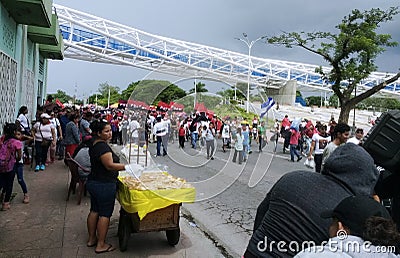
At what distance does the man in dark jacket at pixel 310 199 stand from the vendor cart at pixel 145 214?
5.16 ft

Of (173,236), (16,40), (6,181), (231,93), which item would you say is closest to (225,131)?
(231,93)

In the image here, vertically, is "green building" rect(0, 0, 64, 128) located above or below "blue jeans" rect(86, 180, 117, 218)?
above

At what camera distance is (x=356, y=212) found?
1459mm

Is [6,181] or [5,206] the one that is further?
[5,206]

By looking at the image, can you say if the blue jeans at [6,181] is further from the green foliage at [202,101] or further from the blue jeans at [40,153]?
the green foliage at [202,101]

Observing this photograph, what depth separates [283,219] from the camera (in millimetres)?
1765

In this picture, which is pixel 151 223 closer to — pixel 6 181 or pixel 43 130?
pixel 6 181

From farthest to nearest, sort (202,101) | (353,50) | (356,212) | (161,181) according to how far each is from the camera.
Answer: (353,50) < (161,181) < (202,101) < (356,212)

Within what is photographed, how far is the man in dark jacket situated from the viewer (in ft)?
5.56

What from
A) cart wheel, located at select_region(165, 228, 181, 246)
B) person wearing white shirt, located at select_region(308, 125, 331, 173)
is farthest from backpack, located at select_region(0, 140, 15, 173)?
person wearing white shirt, located at select_region(308, 125, 331, 173)

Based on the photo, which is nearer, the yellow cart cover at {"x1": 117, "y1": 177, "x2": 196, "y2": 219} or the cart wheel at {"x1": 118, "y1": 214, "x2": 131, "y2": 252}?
the yellow cart cover at {"x1": 117, "y1": 177, "x2": 196, "y2": 219}

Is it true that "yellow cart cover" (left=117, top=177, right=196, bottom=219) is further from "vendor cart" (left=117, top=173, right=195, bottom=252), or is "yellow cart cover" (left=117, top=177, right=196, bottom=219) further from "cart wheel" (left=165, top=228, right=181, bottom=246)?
"cart wheel" (left=165, top=228, right=181, bottom=246)

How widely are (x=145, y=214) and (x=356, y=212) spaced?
2.38 m

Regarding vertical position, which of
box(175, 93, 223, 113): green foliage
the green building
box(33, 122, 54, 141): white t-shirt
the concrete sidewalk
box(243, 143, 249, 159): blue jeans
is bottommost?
the concrete sidewalk
